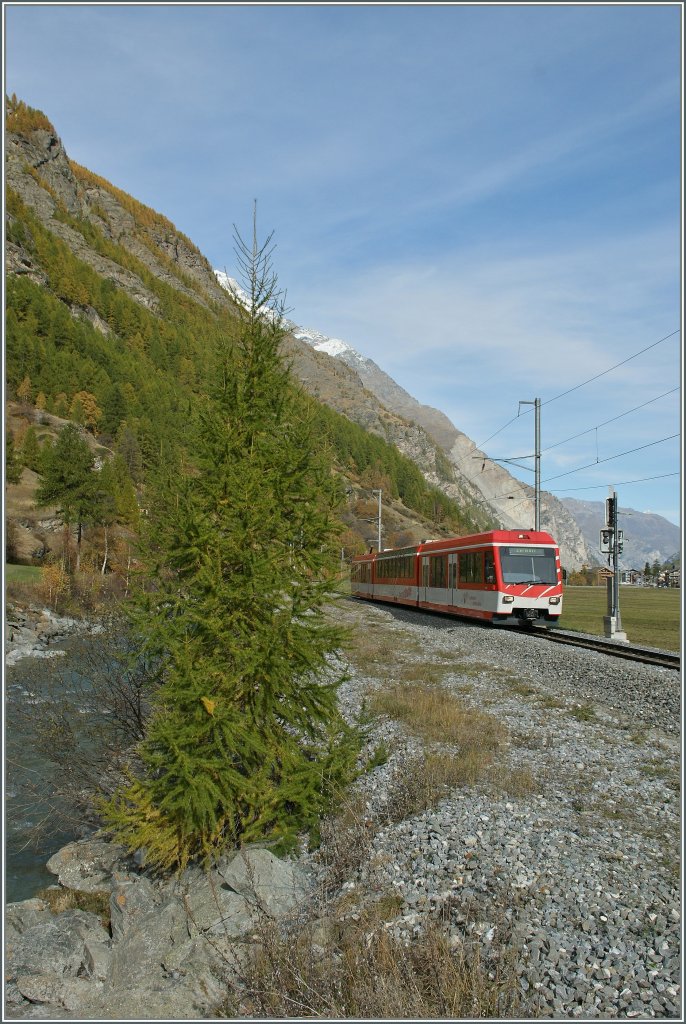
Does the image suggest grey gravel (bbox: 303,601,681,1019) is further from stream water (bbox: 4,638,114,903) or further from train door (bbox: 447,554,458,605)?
train door (bbox: 447,554,458,605)

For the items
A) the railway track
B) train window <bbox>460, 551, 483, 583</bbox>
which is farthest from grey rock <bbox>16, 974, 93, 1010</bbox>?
train window <bbox>460, 551, 483, 583</bbox>

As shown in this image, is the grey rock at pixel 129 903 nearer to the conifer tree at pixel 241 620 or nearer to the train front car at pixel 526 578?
the conifer tree at pixel 241 620

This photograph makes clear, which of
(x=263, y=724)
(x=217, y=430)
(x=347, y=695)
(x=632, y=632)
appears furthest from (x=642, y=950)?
(x=632, y=632)

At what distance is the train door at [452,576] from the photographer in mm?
24828

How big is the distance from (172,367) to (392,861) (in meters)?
138

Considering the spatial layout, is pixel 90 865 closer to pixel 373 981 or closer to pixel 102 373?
pixel 373 981

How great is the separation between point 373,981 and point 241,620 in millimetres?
3625

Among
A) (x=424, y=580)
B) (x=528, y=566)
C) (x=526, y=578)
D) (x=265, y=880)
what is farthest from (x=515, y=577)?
(x=265, y=880)

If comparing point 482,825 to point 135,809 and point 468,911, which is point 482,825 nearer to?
point 468,911

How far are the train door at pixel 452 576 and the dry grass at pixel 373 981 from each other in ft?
66.4

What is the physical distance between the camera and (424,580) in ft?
97.5

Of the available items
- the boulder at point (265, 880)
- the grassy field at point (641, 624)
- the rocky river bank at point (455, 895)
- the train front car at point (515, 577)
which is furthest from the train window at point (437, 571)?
the boulder at point (265, 880)

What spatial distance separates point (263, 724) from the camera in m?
7.19

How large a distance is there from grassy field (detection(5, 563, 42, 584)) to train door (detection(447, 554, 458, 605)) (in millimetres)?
32335
